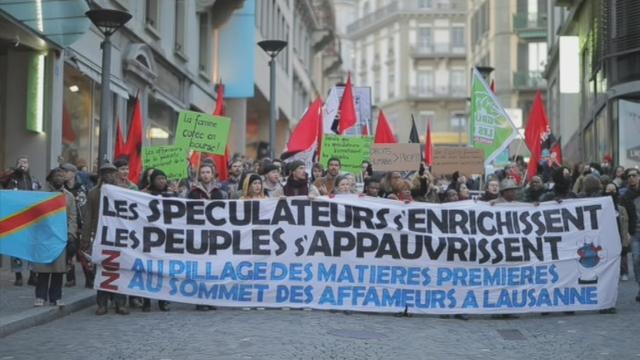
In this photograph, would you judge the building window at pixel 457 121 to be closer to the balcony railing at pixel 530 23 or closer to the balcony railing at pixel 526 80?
the balcony railing at pixel 526 80

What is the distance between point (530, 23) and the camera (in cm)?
6134

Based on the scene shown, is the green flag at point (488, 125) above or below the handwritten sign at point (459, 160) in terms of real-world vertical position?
above

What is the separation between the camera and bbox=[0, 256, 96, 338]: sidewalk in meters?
10.2

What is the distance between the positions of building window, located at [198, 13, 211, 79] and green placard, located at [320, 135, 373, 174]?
49.4 feet

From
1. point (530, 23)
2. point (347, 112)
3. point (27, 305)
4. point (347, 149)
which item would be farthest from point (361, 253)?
point (530, 23)

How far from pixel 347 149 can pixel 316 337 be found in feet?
23.5

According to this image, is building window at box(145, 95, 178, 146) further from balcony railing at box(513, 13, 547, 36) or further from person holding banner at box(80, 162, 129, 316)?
balcony railing at box(513, 13, 547, 36)

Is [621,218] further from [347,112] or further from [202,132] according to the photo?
[347,112]

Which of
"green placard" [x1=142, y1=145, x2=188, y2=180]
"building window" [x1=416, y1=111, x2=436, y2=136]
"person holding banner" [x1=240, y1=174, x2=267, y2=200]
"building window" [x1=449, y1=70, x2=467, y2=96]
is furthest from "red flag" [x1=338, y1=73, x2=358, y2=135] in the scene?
"building window" [x1=449, y1=70, x2=467, y2=96]

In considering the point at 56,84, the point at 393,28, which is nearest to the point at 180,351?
the point at 56,84

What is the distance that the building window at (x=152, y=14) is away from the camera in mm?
24188

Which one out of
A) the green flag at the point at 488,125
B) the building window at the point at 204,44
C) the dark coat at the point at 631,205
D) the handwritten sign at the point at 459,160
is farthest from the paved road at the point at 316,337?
the building window at the point at 204,44

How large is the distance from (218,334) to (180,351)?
0.99 metres

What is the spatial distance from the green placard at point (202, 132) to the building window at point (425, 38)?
76989 mm
